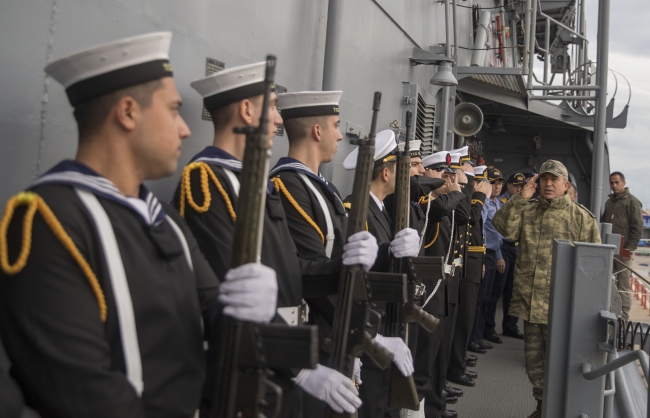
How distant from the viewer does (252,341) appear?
147cm

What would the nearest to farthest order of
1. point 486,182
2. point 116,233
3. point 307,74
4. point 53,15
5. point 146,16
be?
point 116,233, point 53,15, point 146,16, point 307,74, point 486,182

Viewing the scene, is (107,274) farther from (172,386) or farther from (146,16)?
(146,16)

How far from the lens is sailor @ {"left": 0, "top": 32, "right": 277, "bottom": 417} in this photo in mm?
1238

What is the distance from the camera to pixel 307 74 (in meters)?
3.59

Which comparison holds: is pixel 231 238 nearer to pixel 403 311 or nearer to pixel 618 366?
pixel 403 311

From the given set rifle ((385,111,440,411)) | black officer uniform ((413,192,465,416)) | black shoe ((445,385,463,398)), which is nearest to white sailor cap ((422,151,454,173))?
black officer uniform ((413,192,465,416))

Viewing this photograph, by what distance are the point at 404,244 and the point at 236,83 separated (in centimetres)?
107

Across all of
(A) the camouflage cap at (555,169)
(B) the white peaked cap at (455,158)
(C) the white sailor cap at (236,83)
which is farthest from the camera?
(B) the white peaked cap at (455,158)

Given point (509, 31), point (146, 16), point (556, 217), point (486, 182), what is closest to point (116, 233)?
point (146, 16)

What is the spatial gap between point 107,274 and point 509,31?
12388mm

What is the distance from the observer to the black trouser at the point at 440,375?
14.4 ft

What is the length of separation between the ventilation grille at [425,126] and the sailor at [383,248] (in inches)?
99.6

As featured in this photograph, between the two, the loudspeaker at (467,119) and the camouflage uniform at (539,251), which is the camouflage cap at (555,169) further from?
the loudspeaker at (467,119)

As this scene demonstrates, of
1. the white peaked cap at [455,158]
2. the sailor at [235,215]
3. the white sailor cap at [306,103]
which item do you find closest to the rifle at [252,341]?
the sailor at [235,215]
